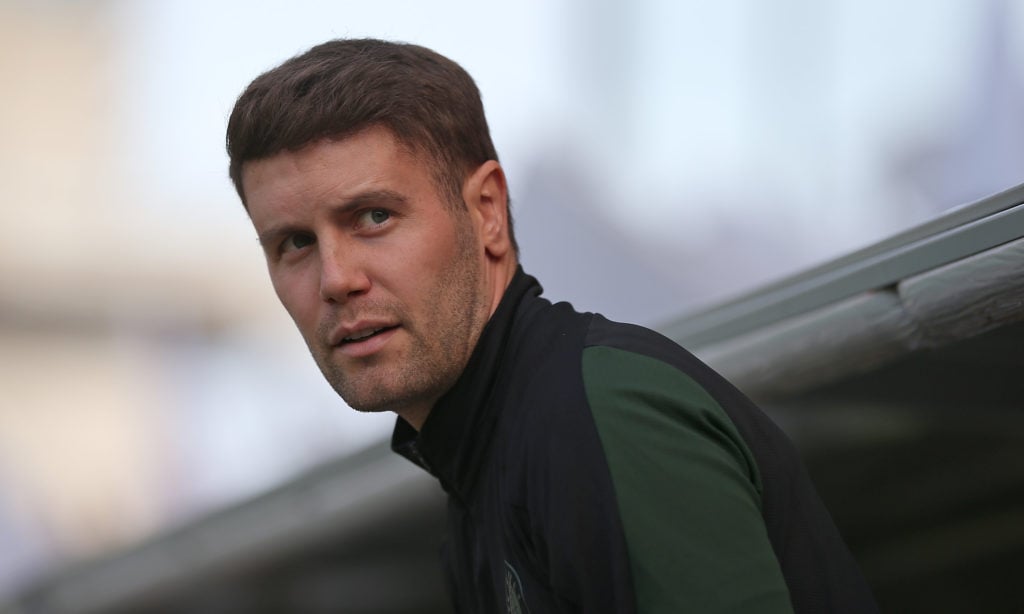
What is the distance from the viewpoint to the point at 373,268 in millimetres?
819

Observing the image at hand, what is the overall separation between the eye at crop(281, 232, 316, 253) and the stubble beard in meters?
0.07

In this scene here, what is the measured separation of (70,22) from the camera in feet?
6.86

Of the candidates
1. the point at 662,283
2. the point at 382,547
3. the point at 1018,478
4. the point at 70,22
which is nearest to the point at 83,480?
the point at 382,547

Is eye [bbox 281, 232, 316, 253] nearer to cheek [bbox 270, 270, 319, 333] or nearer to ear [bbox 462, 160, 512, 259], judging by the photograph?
cheek [bbox 270, 270, 319, 333]

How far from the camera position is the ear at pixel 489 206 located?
0.90 m

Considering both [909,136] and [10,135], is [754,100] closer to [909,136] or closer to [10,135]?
[909,136]

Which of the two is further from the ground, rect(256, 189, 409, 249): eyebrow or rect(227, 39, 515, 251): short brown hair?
rect(227, 39, 515, 251): short brown hair

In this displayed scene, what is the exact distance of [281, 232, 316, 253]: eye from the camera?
2.81 ft

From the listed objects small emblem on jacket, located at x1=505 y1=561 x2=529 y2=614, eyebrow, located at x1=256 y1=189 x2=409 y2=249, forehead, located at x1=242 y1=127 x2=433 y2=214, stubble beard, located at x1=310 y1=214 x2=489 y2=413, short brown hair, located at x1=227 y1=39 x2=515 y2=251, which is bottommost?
small emblem on jacket, located at x1=505 y1=561 x2=529 y2=614

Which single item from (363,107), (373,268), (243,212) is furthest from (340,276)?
(243,212)

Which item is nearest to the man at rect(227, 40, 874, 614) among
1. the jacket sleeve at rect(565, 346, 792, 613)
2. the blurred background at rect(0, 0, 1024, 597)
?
the jacket sleeve at rect(565, 346, 792, 613)

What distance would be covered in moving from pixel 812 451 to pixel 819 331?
1.49ft

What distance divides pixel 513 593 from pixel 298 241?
313 millimetres

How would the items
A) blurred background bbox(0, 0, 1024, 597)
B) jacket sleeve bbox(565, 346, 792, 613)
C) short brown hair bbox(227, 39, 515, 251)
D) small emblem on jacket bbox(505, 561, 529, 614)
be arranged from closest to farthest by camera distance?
jacket sleeve bbox(565, 346, 792, 613) < small emblem on jacket bbox(505, 561, 529, 614) < short brown hair bbox(227, 39, 515, 251) < blurred background bbox(0, 0, 1024, 597)
